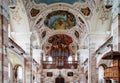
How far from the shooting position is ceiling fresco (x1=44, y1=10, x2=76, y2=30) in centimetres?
2245

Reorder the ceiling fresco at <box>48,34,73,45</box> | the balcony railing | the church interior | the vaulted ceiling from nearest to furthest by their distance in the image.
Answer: the church interior
the vaulted ceiling
the ceiling fresco at <box>48,34,73,45</box>
the balcony railing

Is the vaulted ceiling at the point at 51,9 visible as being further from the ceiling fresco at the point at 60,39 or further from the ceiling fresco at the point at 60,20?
the ceiling fresco at the point at 60,39

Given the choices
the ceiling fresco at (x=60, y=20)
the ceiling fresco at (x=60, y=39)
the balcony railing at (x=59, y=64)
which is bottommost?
the balcony railing at (x=59, y=64)

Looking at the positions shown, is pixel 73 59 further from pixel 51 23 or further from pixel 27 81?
pixel 27 81

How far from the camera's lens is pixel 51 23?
25.0m

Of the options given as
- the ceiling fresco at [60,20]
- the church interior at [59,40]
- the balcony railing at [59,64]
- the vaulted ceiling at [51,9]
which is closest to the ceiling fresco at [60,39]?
the church interior at [59,40]

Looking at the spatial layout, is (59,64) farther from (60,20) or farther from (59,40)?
(60,20)

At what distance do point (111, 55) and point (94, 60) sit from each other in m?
10.6

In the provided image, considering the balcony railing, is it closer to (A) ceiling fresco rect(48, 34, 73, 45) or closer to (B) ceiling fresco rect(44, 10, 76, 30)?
(A) ceiling fresco rect(48, 34, 73, 45)

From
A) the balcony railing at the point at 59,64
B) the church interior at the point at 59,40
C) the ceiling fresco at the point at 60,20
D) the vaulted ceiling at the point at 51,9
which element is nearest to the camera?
the church interior at the point at 59,40

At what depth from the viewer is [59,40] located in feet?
99.7

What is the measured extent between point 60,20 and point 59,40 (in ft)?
20.3

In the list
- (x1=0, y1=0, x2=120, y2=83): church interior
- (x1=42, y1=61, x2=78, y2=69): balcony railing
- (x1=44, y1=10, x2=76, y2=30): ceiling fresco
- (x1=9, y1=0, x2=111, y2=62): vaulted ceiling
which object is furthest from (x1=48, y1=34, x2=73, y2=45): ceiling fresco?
(x1=9, y1=0, x2=111, y2=62): vaulted ceiling

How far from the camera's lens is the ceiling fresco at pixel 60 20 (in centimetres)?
2245
